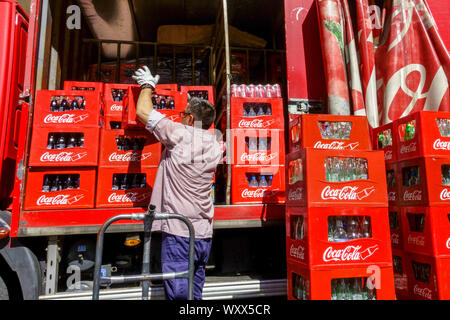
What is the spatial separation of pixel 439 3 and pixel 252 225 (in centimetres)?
422

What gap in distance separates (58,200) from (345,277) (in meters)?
2.83

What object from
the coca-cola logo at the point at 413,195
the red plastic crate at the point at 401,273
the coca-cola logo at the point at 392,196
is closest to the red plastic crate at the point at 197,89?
the coca-cola logo at the point at 392,196

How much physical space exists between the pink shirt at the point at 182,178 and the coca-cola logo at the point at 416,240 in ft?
6.46

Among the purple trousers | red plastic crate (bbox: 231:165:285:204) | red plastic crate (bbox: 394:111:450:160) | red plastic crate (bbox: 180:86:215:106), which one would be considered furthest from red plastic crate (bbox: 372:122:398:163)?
the purple trousers

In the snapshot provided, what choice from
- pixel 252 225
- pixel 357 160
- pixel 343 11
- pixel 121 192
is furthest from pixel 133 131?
pixel 343 11

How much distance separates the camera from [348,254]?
107 inches

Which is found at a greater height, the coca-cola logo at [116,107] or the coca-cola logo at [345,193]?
the coca-cola logo at [116,107]

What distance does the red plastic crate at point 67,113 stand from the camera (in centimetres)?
329

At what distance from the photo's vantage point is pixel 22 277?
9.73 ft

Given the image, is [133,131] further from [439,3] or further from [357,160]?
[439,3]

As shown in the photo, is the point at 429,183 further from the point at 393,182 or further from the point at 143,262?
the point at 143,262

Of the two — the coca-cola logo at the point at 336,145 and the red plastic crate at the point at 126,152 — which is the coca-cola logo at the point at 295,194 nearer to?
the coca-cola logo at the point at 336,145
